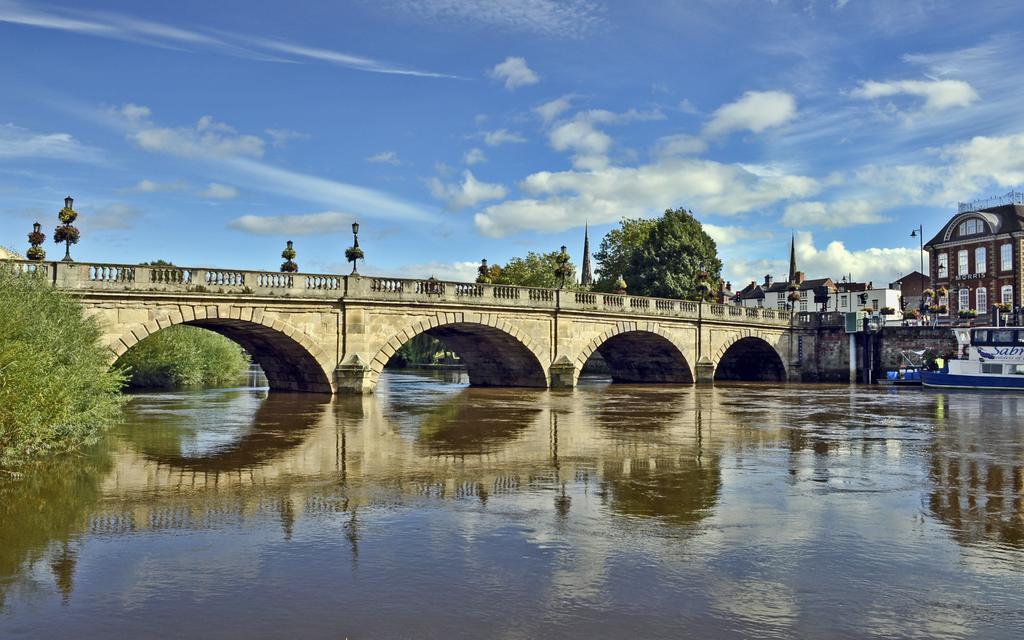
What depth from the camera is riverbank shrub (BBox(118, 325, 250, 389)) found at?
4159cm

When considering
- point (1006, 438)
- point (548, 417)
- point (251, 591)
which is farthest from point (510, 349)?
point (251, 591)

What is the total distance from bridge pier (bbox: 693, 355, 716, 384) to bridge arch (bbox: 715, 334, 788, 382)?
654 centimetres

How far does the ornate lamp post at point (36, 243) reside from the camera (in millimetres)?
30672

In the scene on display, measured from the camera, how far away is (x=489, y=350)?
44500 mm

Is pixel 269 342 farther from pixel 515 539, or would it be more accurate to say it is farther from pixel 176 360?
pixel 515 539

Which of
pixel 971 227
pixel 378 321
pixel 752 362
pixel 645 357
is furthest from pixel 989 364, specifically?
pixel 378 321

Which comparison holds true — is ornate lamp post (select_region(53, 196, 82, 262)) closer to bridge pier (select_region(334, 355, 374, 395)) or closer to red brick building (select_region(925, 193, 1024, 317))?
bridge pier (select_region(334, 355, 374, 395))

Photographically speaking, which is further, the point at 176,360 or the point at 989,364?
the point at 989,364

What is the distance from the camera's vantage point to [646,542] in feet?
30.0

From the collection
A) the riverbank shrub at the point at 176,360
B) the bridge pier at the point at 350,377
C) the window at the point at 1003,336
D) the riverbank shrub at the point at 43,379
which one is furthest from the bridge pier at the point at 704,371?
the riverbank shrub at the point at 43,379

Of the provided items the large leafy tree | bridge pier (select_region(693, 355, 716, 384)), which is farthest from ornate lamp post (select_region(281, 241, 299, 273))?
the large leafy tree

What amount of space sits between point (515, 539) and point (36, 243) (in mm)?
29381

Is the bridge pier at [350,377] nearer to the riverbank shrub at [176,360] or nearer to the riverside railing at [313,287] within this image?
the riverside railing at [313,287]

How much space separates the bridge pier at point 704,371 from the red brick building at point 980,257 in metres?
32.1
